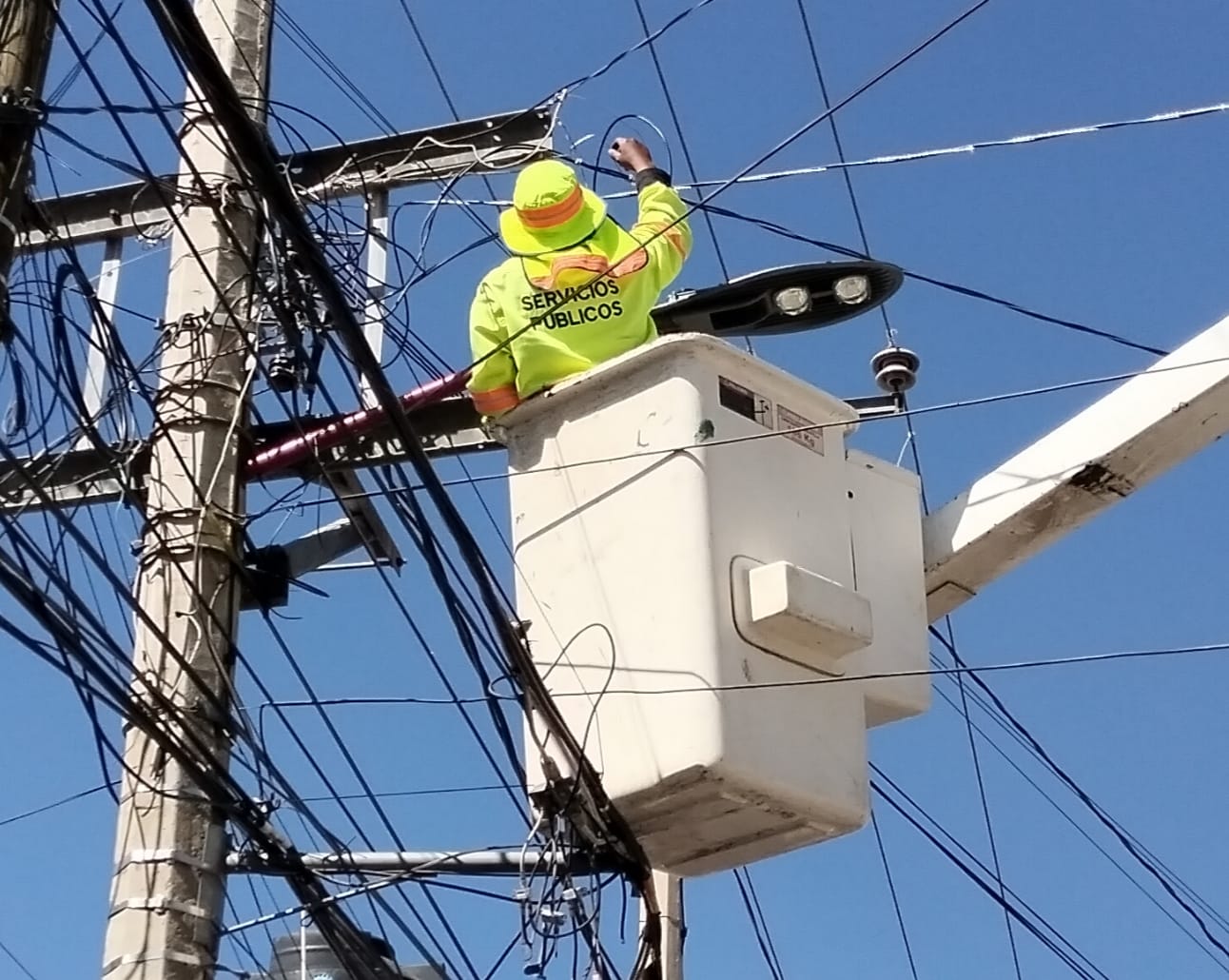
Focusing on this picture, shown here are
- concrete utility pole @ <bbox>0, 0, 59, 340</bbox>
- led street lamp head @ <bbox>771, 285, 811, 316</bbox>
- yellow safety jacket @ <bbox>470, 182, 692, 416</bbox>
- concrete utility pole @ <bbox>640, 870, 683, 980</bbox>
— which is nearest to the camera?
concrete utility pole @ <bbox>0, 0, 59, 340</bbox>

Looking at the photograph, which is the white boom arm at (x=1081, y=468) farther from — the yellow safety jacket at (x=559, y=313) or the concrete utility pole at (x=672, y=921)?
the concrete utility pole at (x=672, y=921)

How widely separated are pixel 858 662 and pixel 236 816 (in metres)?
1.88

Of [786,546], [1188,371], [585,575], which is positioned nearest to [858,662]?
Result: [786,546]

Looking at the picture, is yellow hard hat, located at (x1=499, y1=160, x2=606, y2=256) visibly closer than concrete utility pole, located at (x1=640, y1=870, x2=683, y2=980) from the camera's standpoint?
Yes

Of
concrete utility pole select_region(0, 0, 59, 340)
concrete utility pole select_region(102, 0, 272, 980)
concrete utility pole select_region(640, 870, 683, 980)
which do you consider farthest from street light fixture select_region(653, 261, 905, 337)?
concrete utility pole select_region(0, 0, 59, 340)

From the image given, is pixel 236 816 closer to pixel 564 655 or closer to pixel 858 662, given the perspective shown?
pixel 564 655

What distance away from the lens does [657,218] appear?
Result: 7137 mm

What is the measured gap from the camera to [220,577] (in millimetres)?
6109

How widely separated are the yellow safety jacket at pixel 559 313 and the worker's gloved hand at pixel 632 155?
48cm

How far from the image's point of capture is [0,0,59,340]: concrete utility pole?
4633 mm

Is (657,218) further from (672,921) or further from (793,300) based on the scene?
(672,921)

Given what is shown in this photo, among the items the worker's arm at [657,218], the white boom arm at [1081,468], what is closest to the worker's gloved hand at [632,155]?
the worker's arm at [657,218]

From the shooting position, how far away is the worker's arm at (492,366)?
264 inches

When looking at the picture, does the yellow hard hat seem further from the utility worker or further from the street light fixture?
the street light fixture
